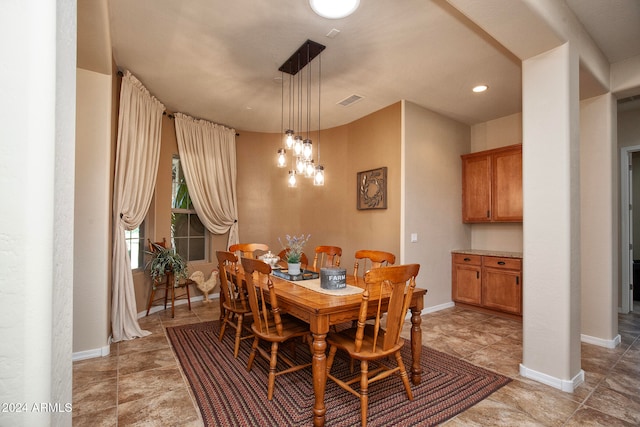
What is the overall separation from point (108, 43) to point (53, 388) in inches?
111

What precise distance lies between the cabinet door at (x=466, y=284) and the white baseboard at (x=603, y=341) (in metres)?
1.23

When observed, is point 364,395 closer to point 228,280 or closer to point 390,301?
point 390,301

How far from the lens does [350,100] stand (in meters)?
4.24

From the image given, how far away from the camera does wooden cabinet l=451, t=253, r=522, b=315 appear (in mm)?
4098

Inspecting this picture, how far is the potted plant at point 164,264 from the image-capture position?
407 cm

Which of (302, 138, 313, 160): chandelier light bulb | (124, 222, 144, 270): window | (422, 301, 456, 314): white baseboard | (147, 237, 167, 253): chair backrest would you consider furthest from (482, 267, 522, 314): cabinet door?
(124, 222, 144, 270): window

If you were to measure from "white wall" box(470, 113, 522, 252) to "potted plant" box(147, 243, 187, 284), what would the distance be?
456 cm

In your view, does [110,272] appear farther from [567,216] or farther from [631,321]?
[631,321]

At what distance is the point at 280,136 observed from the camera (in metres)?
5.77

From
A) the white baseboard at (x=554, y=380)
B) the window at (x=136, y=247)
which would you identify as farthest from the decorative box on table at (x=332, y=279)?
the window at (x=136, y=247)

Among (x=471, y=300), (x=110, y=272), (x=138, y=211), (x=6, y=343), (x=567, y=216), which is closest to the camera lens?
(x=6, y=343)

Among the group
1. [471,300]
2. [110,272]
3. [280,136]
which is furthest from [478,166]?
[110,272]

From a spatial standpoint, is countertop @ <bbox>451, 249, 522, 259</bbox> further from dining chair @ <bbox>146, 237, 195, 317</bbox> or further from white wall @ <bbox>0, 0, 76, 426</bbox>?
white wall @ <bbox>0, 0, 76, 426</bbox>

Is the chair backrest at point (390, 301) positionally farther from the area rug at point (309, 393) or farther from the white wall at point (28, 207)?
the white wall at point (28, 207)
